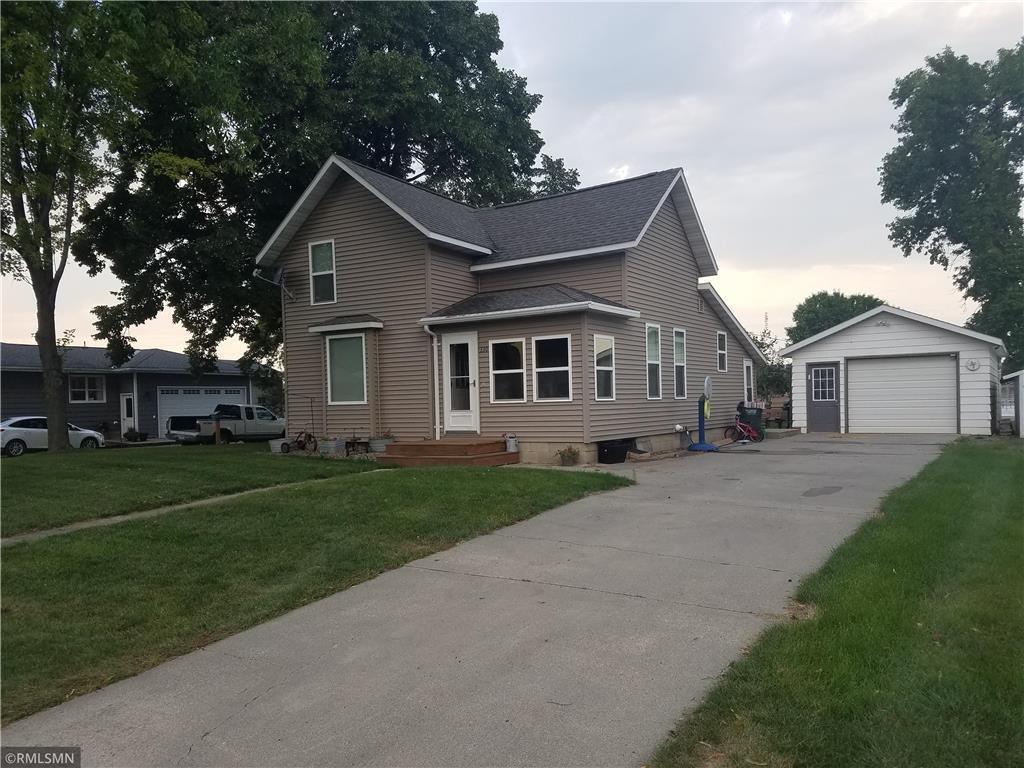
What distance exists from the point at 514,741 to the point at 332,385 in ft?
48.4

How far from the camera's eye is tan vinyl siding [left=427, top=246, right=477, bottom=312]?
16109 millimetres

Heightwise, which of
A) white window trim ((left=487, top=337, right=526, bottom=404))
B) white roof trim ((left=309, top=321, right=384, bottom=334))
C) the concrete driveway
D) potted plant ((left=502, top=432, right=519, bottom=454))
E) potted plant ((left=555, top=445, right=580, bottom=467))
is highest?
white roof trim ((left=309, top=321, right=384, bottom=334))

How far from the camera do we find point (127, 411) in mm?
33562

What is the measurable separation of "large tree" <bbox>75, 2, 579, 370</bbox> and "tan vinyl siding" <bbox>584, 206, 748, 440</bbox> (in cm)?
849

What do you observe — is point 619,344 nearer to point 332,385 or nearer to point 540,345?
point 540,345

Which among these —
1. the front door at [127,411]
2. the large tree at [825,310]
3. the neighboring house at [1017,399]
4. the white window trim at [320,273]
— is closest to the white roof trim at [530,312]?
the white window trim at [320,273]

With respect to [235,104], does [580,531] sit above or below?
below

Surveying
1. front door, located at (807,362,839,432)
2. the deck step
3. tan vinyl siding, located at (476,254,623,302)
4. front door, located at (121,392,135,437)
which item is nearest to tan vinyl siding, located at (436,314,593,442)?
the deck step

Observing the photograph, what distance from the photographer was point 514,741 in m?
3.59

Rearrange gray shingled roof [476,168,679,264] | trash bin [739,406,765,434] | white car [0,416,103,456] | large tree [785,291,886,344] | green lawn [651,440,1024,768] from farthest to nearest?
large tree [785,291,886,344] < white car [0,416,103,456] < trash bin [739,406,765,434] < gray shingled roof [476,168,679,264] < green lawn [651,440,1024,768]

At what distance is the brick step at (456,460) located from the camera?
13945mm

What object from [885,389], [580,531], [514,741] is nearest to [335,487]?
[580,531]

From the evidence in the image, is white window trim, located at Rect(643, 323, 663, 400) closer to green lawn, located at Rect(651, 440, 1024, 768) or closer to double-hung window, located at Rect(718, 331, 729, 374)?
double-hung window, located at Rect(718, 331, 729, 374)

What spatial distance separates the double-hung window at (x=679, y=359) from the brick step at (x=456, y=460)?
225 inches
